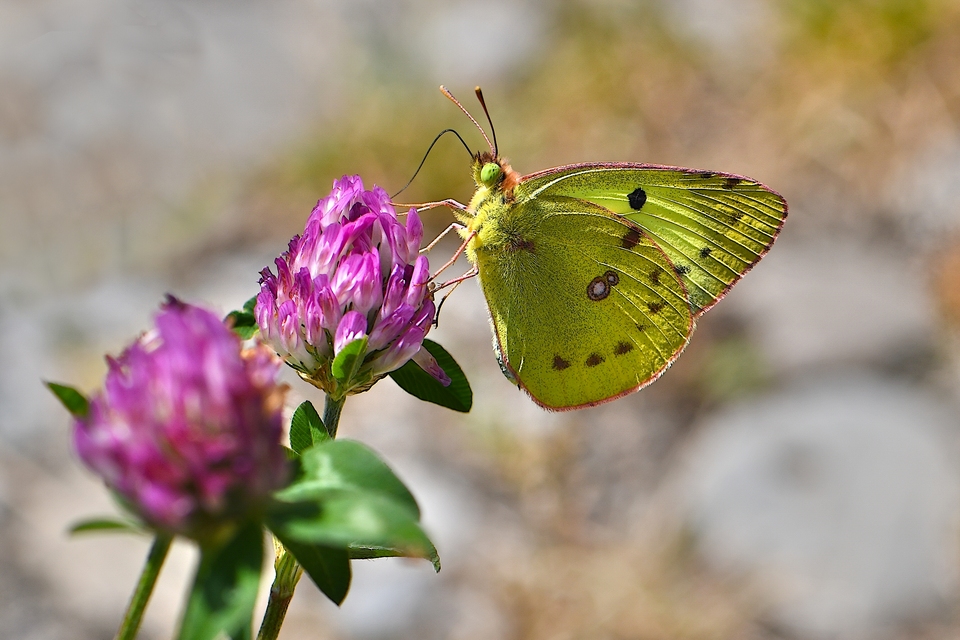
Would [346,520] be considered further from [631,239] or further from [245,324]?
[631,239]

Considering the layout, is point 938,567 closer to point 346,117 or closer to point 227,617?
point 227,617

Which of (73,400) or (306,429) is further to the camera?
(306,429)

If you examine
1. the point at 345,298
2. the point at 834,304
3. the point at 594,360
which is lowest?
the point at 345,298

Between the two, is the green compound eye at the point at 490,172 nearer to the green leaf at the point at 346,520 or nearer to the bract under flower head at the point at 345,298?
the bract under flower head at the point at 345,298

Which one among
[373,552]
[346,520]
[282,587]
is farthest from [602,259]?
[346,520]

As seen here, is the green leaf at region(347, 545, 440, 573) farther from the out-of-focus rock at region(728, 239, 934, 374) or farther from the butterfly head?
the out-of-focus rock at region(728, 239, 934, 374)

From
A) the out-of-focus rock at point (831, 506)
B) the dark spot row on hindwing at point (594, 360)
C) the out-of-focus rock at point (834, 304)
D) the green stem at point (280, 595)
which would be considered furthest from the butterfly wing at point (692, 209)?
the out-of-focus rock at point (834, 304)
